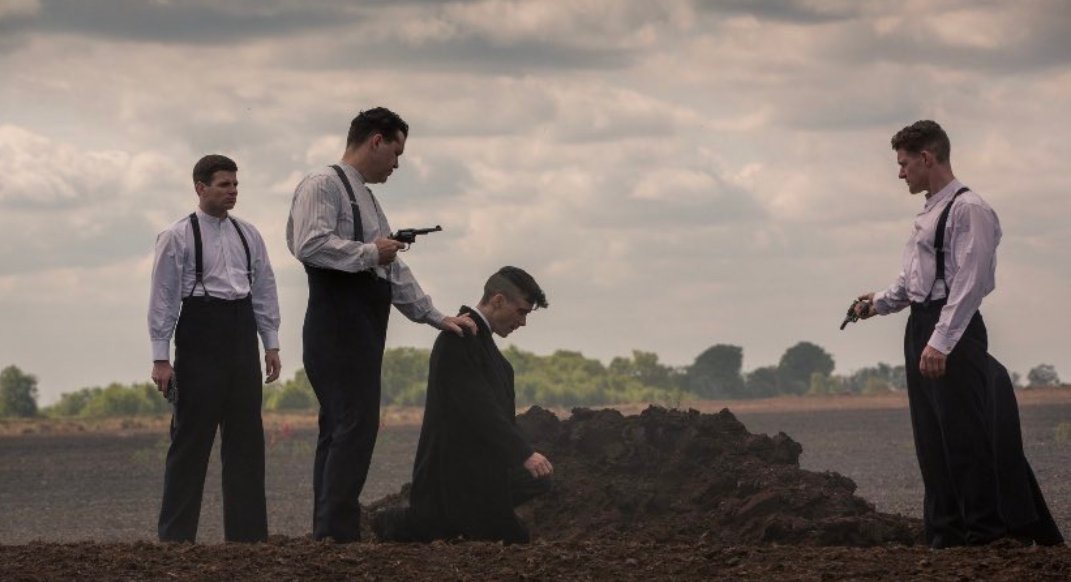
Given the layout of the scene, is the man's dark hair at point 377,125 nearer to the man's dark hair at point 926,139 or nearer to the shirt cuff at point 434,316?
the shirt cuff at point 434,316

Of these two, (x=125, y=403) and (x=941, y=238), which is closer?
(x=941, y=238)

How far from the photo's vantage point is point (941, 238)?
30.5 feet

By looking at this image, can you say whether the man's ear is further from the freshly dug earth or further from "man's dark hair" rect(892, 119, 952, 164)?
the freshly dug earth

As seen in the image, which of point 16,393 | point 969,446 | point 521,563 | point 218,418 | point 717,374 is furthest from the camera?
point 717,374

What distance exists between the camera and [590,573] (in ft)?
28.3

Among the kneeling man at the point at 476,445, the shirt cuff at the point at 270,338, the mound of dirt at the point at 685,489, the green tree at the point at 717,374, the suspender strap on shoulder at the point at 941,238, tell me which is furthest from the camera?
the green tree at the point at 717,374

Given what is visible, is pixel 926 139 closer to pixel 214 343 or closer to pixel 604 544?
pixel 604 544

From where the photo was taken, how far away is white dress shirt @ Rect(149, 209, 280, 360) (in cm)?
→ 1045

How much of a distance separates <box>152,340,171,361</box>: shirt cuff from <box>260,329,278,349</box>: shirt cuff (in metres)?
0.65

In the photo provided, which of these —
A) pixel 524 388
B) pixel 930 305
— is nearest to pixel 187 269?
pixel 930 305

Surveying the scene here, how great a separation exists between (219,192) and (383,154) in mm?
1481

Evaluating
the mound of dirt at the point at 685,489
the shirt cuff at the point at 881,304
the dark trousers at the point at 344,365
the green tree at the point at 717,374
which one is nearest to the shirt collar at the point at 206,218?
the dark trousers at the point at 344,365

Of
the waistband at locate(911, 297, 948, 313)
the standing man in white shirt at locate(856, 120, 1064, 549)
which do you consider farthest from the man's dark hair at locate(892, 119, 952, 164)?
the waistband at locate(911, 297, 948, 313)

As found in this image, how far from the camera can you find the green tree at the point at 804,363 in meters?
61.9
